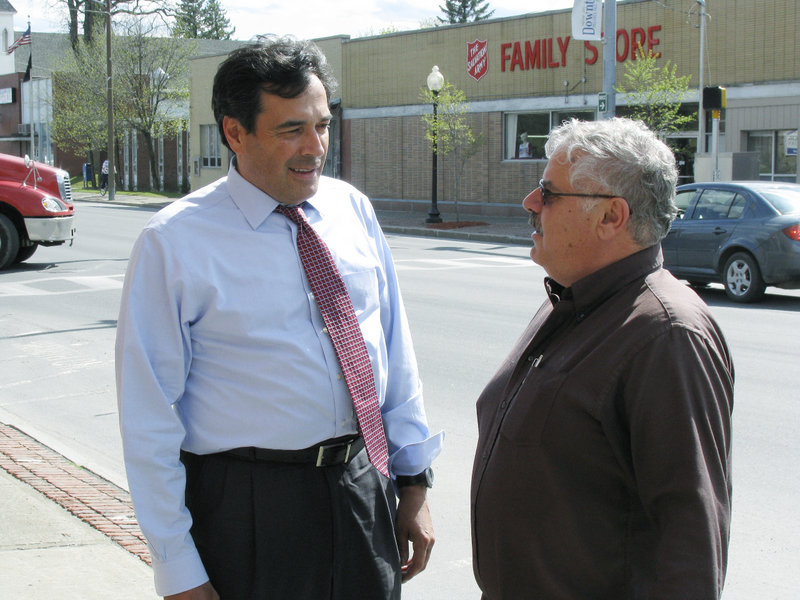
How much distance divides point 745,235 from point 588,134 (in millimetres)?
11068

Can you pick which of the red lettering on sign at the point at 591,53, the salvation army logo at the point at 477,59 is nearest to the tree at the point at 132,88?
the salvation army logo at the point at 477,59

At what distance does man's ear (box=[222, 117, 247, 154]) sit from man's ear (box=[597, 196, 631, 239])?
974 millimetres

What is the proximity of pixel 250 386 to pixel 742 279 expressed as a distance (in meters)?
11.2

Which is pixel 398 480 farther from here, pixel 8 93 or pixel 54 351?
pixel 8 93

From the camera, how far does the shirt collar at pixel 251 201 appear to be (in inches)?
96.8

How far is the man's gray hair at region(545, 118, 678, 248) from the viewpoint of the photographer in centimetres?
210

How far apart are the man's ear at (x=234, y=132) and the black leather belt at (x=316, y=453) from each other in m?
0.81

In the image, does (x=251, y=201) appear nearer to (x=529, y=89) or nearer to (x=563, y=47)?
(x=563, y=47)

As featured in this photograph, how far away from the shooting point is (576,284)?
7.07 feet

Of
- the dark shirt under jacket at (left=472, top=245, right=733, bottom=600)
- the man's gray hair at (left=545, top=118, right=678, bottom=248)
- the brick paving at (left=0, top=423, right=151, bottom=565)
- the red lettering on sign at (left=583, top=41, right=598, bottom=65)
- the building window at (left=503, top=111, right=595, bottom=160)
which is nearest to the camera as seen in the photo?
the dark shirt under jacket at (left=472, top=245, right=733, bottom=600)

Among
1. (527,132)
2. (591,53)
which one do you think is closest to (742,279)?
(591,53)

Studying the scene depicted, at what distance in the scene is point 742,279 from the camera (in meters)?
12.4

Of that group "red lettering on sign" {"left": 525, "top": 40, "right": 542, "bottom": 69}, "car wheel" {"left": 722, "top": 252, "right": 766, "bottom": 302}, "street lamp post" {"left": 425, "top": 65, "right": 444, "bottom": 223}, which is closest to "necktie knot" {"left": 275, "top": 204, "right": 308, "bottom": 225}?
"car wheel" {"left": 722, "top": 252, "right": 766, "bottom": 302}

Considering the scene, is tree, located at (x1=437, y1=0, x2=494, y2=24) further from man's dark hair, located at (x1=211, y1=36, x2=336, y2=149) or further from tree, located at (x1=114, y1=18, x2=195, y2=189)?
man's dark hair, located at (x1=211, y1=36, x2=336, y2=149)
